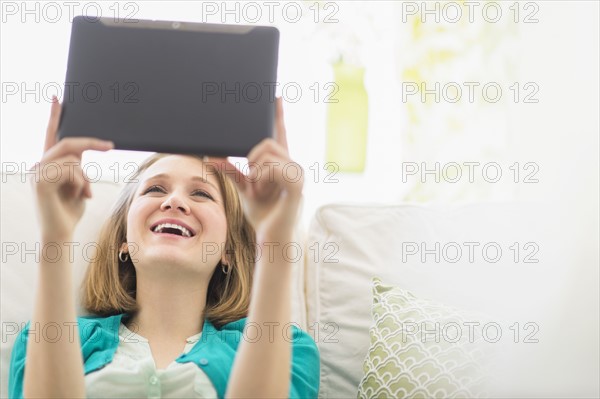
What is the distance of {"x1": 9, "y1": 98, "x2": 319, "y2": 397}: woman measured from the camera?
1085 mm

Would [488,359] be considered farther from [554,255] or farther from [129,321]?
[129,321]

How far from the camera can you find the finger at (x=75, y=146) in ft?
3.43

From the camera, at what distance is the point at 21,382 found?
1240mm

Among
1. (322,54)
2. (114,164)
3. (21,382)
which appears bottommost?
A: (21,382)

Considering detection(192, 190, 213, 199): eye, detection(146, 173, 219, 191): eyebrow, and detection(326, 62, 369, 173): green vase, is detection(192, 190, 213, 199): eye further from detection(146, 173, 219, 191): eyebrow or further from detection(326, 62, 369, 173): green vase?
detection(326, 62, 369, 173): green vase

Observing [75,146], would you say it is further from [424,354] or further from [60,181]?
[424,354]

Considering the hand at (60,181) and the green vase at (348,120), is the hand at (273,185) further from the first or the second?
the green vase at (348,120)

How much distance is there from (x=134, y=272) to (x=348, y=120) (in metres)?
0.95

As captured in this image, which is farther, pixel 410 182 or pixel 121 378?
pixel 410 182

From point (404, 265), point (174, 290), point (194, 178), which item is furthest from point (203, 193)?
point (404, 265)

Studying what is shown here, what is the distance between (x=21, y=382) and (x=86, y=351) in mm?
118

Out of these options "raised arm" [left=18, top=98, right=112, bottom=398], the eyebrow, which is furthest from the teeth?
"raised arm" [left=18, top=98, right=112, bottom=398]

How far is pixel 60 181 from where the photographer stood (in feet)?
3.46

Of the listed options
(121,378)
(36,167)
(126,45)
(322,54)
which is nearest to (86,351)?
(121,378)
